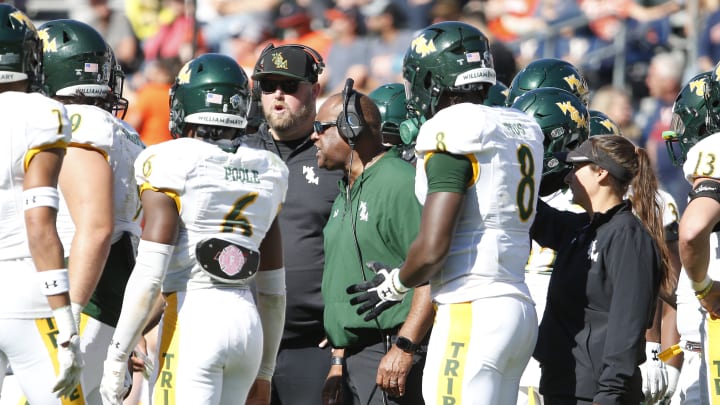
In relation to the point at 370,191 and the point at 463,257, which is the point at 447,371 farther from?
the point at 370,191

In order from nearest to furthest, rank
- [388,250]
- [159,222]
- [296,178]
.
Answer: [159,222] → [388,250] → [296,178]

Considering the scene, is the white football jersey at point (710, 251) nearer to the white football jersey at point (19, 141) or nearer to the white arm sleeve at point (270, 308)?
the white arm sleeve at point (270, 308)

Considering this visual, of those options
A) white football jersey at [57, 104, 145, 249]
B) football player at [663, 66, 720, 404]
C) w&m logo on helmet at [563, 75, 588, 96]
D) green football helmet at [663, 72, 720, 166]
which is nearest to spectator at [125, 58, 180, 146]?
w&m logo on helmet at [563, 75, 588, 96]

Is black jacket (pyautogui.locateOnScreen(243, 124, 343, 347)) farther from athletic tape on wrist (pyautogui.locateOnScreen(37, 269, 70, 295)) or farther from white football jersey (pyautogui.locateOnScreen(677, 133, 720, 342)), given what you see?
athletic tape on wrist (pyautogui.locateOnScreen(37, 269, 70, 295))

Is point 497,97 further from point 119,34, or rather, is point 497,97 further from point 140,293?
point 119,34

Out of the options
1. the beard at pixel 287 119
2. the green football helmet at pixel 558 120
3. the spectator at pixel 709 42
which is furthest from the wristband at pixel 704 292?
the spectator at pixel 709 42

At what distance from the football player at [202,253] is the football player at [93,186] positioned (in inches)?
13.5

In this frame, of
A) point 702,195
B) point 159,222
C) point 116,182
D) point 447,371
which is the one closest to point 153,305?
point 159,222

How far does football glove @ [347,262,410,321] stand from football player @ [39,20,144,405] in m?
1.09

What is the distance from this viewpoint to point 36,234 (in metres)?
4.46

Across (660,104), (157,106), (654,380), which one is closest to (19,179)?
(654,380)

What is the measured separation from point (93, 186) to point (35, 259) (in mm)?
720

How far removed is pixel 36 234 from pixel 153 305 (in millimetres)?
619

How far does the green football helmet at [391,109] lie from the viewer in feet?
21.2
